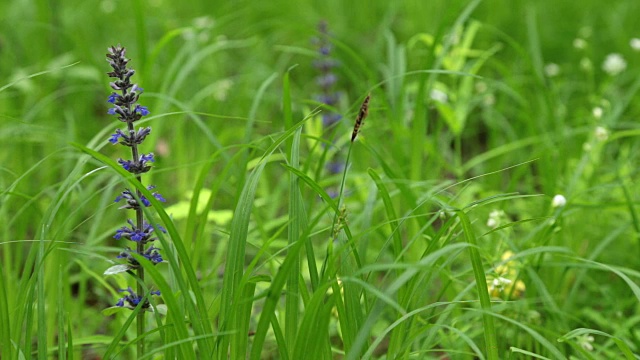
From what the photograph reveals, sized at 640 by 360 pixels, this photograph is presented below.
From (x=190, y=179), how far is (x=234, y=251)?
1.99 metres

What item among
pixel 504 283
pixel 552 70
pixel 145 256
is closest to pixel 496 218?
pixel 504 283

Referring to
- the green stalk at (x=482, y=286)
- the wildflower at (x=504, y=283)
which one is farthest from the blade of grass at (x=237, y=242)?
the wildflower at (x=504, y=283)

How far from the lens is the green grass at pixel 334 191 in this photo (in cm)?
174

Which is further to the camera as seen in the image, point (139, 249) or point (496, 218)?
point (496, 218)

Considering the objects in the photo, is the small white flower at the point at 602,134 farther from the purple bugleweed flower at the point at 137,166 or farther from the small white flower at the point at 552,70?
the purple bugleweed flower at the point at 137,166

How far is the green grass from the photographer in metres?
1.74

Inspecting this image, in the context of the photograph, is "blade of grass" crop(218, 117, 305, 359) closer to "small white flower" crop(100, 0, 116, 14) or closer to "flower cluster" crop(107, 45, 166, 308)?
"flower cluster" crop(107, 45, 166, 308)

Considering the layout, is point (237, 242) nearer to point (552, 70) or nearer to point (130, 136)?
point (130, 136)

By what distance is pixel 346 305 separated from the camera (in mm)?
1774

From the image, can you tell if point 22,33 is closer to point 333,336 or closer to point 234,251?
point 333,336

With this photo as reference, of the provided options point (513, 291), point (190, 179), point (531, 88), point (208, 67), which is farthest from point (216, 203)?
point (531, 88)

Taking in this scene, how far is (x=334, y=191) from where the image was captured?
10.7 feet

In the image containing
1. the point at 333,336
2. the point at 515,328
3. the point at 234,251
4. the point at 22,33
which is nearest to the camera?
the point at 234,251

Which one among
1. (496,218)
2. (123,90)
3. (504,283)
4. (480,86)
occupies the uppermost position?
(123,90)
